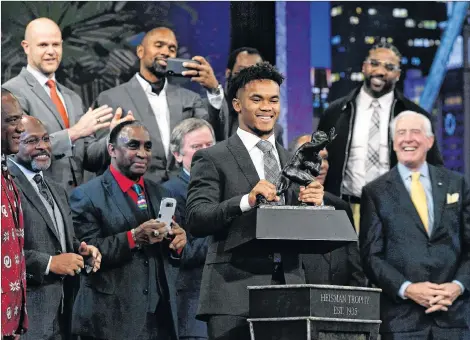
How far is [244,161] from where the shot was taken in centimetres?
516

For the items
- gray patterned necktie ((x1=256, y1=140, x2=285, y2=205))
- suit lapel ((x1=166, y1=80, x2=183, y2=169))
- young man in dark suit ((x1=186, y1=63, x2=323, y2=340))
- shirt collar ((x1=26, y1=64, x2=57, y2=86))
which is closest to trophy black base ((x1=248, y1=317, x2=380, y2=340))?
young man in dark suit ((x1=186, y1=63, x2=323, y2=340))

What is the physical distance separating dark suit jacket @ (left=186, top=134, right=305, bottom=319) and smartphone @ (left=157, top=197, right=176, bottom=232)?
1.16 meters

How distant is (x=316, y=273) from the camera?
5.41m

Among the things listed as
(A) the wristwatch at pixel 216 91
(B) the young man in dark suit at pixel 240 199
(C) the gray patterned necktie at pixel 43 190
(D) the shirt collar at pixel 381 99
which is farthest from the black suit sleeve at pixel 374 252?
(C) the gray patterned necktie at pixel 43 190

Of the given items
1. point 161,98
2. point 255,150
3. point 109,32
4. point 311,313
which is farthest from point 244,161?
point 109,32

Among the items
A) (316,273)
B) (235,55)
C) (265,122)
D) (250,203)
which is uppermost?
(235,55)

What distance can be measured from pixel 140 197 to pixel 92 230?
0.36m

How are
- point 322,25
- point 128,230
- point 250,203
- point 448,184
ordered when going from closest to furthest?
point 250,203 → point 128,230 → point 448,184 → point 322,25

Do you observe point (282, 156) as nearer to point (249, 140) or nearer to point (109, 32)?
point (249, 140)

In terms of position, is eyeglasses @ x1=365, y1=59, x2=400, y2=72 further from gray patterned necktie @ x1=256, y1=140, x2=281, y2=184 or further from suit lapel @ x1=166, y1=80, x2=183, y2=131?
gray patterned necktie @ x1=256, y1=140, x2=281, y2=184

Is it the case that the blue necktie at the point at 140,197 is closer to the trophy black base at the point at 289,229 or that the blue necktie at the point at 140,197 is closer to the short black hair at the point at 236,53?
the short black hair at the point at 236,53

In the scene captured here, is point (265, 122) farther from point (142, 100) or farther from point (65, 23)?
point (65, 23)

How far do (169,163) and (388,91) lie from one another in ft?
5.45

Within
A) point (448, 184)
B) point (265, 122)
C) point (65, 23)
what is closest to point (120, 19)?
point (65, 23)
